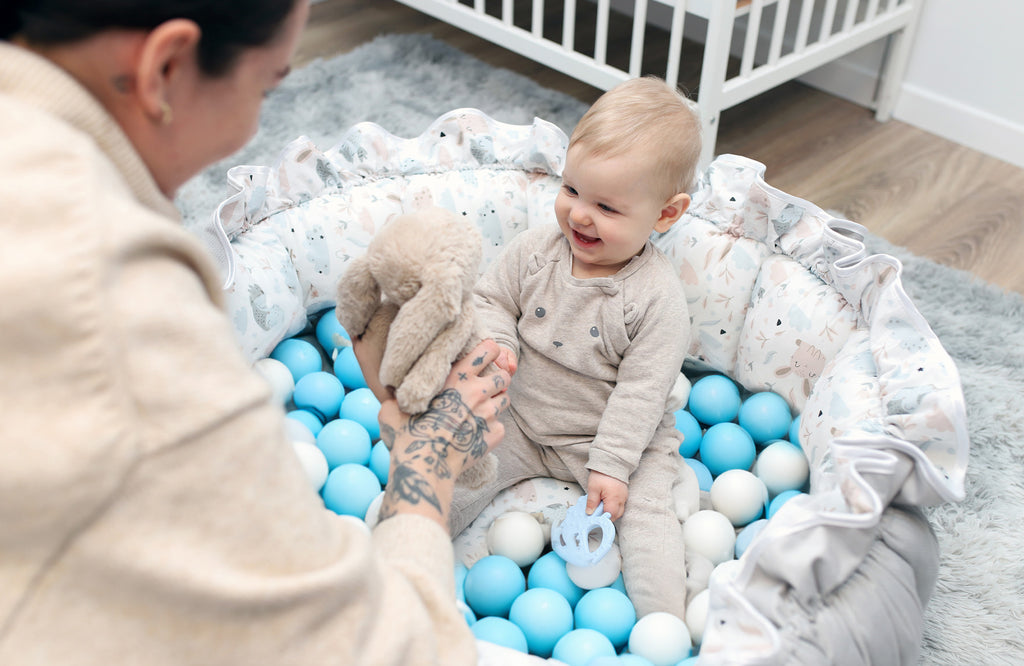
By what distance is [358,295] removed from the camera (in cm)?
91

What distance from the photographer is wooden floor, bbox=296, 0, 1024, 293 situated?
198 cm

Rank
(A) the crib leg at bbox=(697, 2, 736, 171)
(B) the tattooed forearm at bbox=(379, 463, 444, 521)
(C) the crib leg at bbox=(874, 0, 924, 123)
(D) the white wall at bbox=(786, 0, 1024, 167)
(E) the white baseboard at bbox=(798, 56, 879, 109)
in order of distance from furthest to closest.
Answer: (E) the white baseboard at bbox=(798, 56, 879, 109) → (C) the crib leg at bbox=(874, 0, 924, 123) → (D) the white wall at bbox=(786, 0, 1024, 167) → (A) the crib leg at bbox=(697, 2, 736, 171) → (B) the tattooed forearm at bbox=(379, 463, 444, 521)

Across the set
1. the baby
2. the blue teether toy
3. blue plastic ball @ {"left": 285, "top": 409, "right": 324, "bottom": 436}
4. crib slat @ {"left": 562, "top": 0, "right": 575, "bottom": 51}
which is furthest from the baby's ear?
crib slat @ {"left": 562, "top": 0, "right": 575, "bottom": 51}

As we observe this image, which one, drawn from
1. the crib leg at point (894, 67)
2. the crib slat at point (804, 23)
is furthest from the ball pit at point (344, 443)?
the crib leg at point (894, 67)

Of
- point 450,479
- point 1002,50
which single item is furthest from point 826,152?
point 450,479

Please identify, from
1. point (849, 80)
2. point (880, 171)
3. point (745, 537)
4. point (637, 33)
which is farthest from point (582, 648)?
point (849, 80)

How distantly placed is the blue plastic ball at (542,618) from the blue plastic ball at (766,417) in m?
0.47

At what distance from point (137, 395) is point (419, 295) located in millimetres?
412

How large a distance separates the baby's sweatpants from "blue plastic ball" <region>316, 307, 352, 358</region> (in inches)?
15.0

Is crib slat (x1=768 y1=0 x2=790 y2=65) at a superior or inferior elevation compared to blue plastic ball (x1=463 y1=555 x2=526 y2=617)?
superior

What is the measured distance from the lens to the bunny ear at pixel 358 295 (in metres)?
0.89

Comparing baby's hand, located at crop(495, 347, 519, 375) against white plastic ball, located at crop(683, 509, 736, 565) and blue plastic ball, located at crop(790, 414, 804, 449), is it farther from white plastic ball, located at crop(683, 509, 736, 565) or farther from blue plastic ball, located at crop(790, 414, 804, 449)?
blue plastic ball, located at crop(790, 414, 804, 449)

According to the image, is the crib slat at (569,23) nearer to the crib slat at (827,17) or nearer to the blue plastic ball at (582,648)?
the crib slat at (827,17)

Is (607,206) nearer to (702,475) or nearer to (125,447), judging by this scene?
(702,475)
